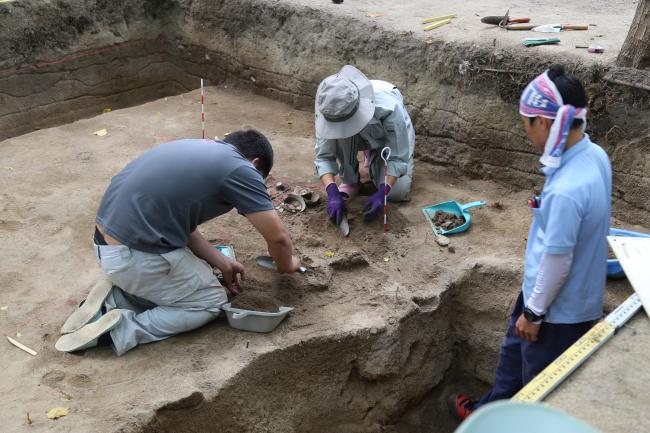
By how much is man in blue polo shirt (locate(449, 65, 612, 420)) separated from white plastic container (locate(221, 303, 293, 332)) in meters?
1.28

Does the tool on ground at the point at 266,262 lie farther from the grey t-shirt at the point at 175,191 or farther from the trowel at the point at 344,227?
the grey t-shirt at the point at 175,191

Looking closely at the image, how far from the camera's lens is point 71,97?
23.3 ft

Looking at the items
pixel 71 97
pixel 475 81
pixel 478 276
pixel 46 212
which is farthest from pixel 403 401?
pixel 71 97

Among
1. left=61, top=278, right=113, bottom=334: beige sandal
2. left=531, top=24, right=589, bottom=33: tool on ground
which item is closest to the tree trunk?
left=531, top=24, right=589, bottom=33: tool on ground

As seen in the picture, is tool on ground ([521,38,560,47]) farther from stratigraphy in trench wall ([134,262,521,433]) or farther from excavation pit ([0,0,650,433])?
stratigraphy in trench wall ([134,262,521,433])

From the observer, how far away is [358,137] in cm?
451

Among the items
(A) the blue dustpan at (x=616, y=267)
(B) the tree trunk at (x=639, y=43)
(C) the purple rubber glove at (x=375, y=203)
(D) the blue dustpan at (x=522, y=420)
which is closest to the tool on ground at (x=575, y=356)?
(D) the blue dustpan at (x=522, y=420)

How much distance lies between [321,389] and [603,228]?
1.88 m

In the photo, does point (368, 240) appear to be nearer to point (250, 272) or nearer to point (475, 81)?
point (250, 272)

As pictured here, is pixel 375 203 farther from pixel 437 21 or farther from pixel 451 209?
pixel 437 21

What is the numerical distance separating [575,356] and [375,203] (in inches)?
81.8

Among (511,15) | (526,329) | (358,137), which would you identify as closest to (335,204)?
(358,137)

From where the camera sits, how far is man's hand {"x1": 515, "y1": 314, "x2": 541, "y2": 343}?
113 inches

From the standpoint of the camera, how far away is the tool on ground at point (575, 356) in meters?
2.36
